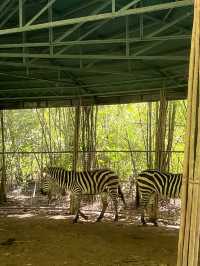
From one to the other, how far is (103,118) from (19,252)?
12.3 meters

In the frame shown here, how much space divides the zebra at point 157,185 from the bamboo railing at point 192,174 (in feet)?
24.4

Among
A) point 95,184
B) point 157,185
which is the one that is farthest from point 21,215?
point 157,185

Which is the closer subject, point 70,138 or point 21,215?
point 21,215

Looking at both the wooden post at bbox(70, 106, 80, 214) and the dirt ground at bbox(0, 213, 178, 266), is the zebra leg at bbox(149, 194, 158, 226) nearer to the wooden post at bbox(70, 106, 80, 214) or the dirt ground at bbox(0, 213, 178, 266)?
the dirt ground at bbox(0, 213, 178, 266)

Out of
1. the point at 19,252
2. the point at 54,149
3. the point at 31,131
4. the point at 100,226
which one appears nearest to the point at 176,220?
the point at 100,226

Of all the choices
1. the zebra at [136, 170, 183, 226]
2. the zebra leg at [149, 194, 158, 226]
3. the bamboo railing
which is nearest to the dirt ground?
the zebra leg at [149, 194, 158, 226]

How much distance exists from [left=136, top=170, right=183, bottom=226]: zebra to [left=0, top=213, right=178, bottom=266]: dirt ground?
2.73 ft

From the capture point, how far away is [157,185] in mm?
11016

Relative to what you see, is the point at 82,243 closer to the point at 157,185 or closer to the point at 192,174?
the point at 157,185

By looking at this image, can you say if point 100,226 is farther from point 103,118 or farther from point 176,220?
point 103,118

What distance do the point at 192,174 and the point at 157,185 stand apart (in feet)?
25.1

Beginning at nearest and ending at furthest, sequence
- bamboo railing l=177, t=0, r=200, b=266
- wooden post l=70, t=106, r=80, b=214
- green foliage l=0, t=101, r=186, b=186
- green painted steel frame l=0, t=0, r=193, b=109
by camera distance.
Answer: bamboo railing l=177, t=0, r=200, b=266 < green painted steel frame l=0, t=0, r=193, b=109 < wooden post l=70, t=106, r=80, b=214 < green foliage l=0, t=101, r=186, b=186

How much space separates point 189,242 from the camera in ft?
11.3

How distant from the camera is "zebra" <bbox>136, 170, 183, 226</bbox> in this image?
10867 mm
